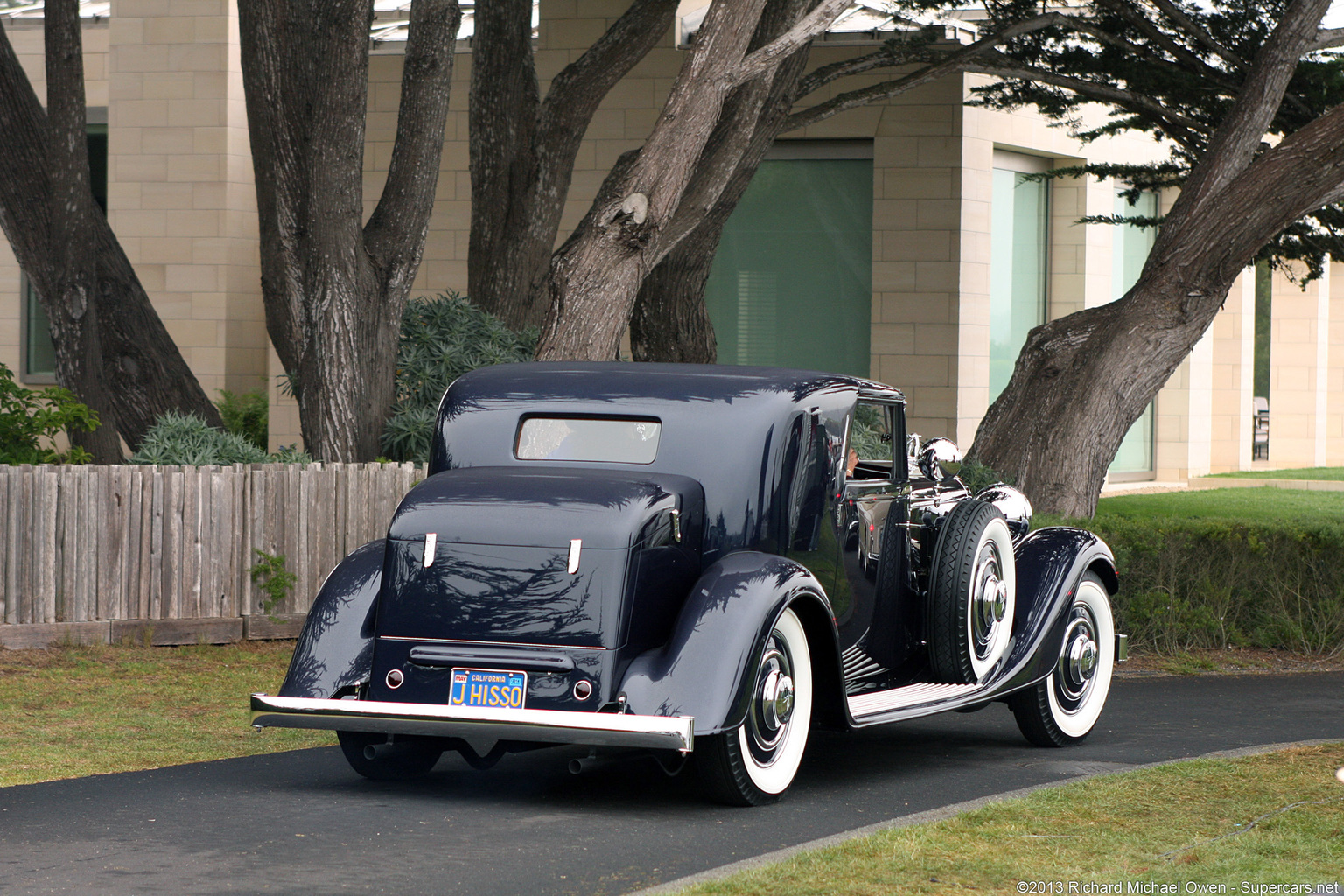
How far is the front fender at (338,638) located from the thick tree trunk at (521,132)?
7285mm

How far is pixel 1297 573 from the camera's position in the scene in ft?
37.4

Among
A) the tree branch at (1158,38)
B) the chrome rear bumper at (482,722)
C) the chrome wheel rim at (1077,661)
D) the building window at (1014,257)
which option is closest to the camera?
the chrome rear bumper at (482,722)

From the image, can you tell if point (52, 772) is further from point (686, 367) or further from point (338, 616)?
point (686, 367)

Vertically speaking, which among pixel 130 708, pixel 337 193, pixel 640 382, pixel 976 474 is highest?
pixel 337 193

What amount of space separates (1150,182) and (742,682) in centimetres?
1114

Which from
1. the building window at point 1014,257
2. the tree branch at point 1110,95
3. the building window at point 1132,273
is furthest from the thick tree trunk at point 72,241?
the building window at point 1132,273

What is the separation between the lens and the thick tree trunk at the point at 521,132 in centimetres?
1372

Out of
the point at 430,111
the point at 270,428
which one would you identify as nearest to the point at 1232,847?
the point at 430,111

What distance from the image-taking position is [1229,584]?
11.4 meters

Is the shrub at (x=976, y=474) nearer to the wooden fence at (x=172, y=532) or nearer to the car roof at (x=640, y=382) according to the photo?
the wooden fence at (x=172, y=532)

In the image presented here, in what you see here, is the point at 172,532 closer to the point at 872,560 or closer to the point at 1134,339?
the point at 872,560

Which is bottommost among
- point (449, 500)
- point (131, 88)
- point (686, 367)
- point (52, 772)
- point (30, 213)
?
point (52, 772)

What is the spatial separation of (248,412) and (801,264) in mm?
8104

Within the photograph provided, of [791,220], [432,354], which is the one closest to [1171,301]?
[432,354]
